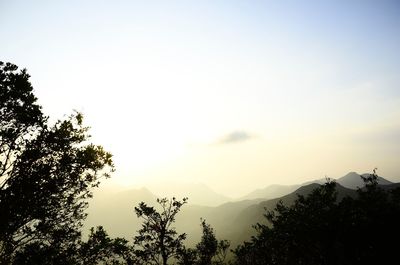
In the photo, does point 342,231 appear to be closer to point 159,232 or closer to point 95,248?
point 159,232

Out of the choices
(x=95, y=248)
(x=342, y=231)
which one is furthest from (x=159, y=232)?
(x=342, y=231)

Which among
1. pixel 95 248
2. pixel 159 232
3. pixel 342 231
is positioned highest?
pixel 95 248

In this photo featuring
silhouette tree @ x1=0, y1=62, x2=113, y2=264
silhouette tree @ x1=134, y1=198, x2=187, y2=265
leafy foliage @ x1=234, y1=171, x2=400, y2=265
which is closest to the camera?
silhouette tree @ x1=0, y1=62, x2=113, y2=264

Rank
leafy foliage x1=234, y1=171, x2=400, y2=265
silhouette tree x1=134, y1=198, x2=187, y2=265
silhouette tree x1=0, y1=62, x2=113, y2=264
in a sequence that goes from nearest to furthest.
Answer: silhouette tree x1=0, y1=62, x2=113, y2=264 → silhouette tree x1=134, y1=198, x2=187, y2=265 → leafy foliage x1=234, y1=171, x2=400, y2=265

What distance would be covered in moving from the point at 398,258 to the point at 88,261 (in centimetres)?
3404

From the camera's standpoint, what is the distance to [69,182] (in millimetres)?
20172

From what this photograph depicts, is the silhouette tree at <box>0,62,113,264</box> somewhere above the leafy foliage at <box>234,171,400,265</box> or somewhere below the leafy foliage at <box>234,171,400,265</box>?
above

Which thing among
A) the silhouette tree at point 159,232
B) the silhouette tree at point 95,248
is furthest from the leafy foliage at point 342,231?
the silhouette tree at point 95,248

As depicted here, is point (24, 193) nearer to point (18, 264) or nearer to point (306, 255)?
point (18, 264)

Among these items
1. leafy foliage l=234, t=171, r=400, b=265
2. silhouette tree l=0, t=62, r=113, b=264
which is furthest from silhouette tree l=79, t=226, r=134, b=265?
leafy foliage l=234, t=171, r=400, b=265

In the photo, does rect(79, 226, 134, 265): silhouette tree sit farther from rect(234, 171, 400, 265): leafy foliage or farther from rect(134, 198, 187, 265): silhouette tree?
rect(234, 171, 400, 265): leafy foliage

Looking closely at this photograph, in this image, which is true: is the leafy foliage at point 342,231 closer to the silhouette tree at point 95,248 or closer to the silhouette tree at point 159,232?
the silhouette tree at point 159,232

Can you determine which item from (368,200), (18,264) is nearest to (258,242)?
(368,200)

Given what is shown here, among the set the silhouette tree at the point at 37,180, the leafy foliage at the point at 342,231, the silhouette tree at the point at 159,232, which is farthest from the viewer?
the leafy foliage at the point at 342,231
